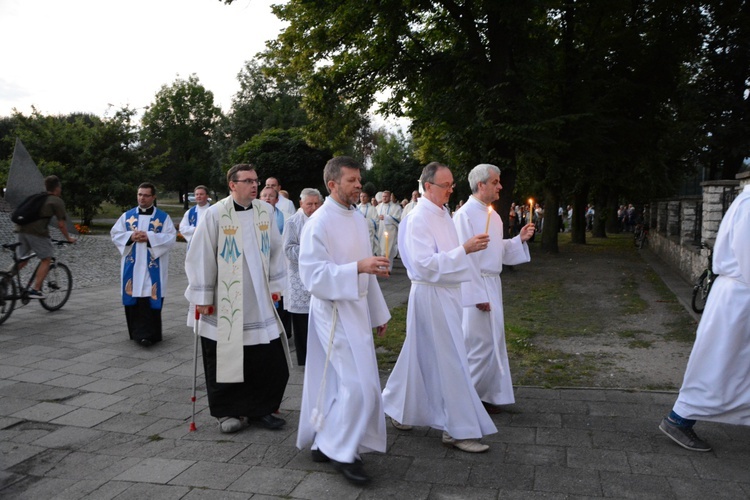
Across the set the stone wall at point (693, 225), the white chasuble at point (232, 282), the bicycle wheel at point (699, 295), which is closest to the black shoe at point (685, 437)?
the white chasuble at point (232, 282)

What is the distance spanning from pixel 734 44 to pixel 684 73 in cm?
163

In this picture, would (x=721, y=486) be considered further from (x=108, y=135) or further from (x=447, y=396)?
(x=108, y=135)

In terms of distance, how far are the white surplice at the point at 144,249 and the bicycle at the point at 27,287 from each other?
Result: 1.90m

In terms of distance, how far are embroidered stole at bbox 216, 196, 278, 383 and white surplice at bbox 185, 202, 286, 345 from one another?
0.03m

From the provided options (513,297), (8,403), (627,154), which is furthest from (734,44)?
(8,403)

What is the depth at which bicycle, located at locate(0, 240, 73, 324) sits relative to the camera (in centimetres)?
853

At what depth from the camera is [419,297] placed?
4609mm

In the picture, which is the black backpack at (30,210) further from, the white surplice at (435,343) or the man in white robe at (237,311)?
the white surplice at (435,343)

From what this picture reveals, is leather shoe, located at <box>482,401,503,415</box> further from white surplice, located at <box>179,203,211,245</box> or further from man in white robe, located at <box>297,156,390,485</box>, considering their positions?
white surplice, located at <box>179,203,211,245</box>

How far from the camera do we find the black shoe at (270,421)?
4.89 meters

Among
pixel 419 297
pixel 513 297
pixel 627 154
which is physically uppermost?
pixel 627 154

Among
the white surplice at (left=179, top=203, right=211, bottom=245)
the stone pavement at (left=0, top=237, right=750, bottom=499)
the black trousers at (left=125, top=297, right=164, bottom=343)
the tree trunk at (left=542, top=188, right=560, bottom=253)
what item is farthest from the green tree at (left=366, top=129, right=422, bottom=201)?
the stone pavement at (left=0, top=237, right=750, bottom=499)

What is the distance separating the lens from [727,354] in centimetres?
424

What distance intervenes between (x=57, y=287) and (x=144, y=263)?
269 cm
